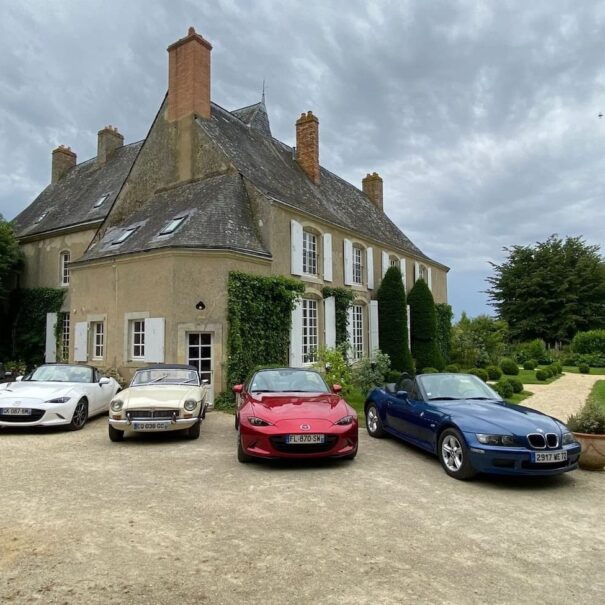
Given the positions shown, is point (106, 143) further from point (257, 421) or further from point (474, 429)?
point (474, 429)

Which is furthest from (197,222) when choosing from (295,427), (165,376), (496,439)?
(496,439)

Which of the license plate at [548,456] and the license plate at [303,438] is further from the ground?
the license plate at [303,438]

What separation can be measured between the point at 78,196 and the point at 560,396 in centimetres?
2250

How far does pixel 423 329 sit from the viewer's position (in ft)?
69.3

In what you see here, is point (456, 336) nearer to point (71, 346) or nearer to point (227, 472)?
point (71, 346)

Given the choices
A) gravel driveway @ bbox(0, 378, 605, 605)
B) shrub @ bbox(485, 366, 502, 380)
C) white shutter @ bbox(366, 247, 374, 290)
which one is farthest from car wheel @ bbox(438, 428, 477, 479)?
shrub @ bbox(485, 366, 502, 380)

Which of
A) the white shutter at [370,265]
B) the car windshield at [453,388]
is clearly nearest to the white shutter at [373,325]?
the white shutter at [370,265]

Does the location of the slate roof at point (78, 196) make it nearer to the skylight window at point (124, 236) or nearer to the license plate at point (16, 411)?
the skylight window at point (124, 236)

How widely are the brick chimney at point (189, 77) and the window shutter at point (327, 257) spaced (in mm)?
6158

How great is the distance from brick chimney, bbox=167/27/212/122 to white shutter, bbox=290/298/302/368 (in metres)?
7.80

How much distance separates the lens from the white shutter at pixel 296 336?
14.2m

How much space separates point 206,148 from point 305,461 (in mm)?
12271

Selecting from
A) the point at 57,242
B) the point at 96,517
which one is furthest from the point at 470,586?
the point at 57,242

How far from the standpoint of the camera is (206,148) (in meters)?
15.8
